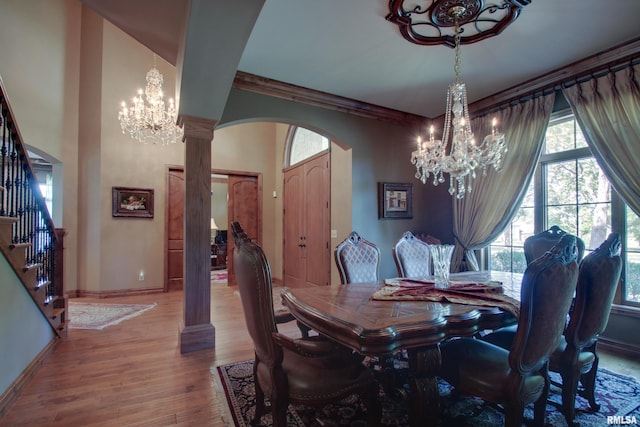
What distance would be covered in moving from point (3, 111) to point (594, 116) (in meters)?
5.03

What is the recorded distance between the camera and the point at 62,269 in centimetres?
358

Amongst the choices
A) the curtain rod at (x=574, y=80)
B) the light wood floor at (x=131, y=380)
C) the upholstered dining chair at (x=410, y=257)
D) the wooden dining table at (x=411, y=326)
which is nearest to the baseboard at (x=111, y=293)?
the light wood floor at (x=131, y=380)

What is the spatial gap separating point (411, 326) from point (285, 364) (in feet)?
2.26

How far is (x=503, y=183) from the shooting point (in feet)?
12.4

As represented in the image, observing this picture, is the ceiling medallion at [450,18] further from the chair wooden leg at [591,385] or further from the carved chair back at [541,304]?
the chair wooden leg at [591,385]

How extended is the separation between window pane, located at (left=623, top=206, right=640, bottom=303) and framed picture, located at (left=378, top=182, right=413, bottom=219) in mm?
2343

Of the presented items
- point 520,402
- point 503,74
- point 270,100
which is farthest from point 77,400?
point 503,74

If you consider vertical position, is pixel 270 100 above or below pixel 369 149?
above

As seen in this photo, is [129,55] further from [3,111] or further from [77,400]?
[77,400]

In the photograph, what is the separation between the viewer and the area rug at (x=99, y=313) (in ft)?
12.6

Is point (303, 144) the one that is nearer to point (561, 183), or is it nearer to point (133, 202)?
point (133, 202)

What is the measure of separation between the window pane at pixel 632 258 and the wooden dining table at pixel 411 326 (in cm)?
224

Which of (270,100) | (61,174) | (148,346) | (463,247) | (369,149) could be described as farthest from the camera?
(61,174)

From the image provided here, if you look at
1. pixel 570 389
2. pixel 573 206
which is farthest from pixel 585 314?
pixel 573 206
